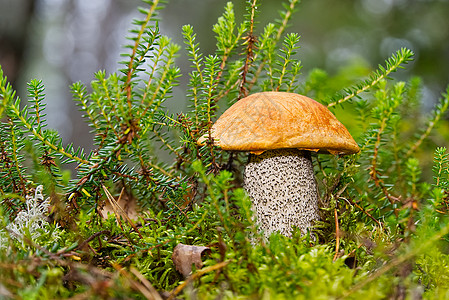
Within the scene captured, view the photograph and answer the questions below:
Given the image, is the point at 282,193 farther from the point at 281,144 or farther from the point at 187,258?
the point at 187,258

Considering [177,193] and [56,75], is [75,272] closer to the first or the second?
[177,193]

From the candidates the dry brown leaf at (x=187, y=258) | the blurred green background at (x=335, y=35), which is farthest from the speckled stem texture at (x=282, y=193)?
the blurred green background at (x=335, y=35)

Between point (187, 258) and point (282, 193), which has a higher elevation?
point (282, 193)

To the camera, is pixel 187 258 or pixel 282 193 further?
pixel 282 193

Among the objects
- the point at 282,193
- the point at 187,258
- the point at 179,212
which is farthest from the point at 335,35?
the point at 187,258

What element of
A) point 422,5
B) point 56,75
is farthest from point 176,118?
point 56,75

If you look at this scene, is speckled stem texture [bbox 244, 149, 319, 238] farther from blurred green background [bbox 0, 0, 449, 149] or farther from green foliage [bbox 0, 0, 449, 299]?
blurred green background [bbox 0, 0, 449, 149]

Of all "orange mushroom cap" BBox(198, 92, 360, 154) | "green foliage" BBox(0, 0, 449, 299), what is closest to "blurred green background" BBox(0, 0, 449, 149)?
"green foliage" BBox(0, 0, 449, 299)
